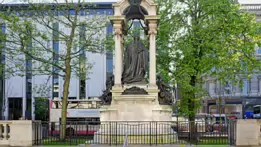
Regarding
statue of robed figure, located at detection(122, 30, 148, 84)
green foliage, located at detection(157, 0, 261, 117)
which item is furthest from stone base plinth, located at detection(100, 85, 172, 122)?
green foliage, located at detection(157, 0, 261, 117)

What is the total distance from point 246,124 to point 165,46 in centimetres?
1275

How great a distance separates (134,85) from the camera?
19328mm

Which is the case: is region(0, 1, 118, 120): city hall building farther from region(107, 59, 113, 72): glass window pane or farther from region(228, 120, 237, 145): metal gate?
region(228, 120, 237, 145): metal gate

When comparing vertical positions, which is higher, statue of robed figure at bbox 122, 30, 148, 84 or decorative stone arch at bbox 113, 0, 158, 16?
decorative stone arch at bbox 113, 0, 158, 16

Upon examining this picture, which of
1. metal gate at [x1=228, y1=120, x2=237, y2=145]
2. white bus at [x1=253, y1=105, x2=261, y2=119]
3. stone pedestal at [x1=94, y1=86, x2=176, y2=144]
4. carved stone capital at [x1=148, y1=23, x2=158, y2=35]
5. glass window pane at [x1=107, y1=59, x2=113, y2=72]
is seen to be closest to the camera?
metal gate at [x1=228, y1=120, x2=237, y2=145]

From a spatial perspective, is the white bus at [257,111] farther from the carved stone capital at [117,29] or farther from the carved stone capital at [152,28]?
A: the carved stone capital at [117,29]

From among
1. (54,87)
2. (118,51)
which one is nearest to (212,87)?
(54,87)

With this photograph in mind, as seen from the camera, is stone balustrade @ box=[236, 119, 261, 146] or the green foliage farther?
the green foliage

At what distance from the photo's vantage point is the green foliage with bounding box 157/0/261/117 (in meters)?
26.5

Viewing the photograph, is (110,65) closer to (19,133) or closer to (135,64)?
(135,64)

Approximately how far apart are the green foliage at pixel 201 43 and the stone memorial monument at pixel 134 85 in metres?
6.35

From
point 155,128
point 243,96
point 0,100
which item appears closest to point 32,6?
point 155,128

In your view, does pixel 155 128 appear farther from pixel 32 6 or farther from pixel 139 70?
pixel 32 6

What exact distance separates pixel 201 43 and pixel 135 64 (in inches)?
322
